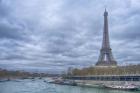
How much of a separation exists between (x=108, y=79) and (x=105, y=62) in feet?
50.3

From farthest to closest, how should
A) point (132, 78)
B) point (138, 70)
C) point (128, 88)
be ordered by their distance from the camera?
point (138, 70)
point (132, 78)
point (128, 88)

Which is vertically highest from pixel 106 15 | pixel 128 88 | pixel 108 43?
pixel 106 15

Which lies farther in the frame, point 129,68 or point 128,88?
point 129,68

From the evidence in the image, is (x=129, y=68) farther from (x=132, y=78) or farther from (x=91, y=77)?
(x=132, y=78)

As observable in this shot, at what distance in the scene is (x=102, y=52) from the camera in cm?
9569

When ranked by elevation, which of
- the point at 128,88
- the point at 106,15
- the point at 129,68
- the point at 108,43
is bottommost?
the point at 128,88

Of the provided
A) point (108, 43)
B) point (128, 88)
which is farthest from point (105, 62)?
point (128, 88)

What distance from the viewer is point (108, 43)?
93125 millimetres

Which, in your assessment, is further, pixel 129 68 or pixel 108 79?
pixel 129 68

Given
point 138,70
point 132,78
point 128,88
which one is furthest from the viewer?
point 138,70

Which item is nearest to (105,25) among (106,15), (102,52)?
(106,15)

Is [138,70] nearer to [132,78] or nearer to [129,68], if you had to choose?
[129,68]

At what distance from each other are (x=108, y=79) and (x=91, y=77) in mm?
13541

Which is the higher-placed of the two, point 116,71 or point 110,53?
point 110,53
